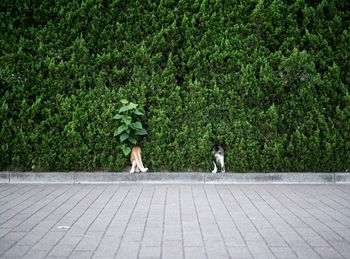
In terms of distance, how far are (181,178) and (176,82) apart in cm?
239

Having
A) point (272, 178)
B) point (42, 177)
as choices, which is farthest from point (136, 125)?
point (272, 178)

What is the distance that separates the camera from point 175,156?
966 centimetres

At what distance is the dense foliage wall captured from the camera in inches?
379

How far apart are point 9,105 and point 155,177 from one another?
3.98 metres

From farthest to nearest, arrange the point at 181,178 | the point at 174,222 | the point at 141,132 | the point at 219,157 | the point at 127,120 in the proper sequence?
1. the point at 219,157
2. the point at 141,132
3. the point at 181,178
4. the point at 127,120
5. the point at 174,222

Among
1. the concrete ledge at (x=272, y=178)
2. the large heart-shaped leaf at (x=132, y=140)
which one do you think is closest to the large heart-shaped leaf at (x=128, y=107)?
the large heart-shaped leaf at (x=132, y=140)

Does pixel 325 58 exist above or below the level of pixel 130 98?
above

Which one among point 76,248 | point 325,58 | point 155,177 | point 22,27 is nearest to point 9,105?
point 22,27

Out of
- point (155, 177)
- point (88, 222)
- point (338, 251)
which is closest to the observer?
point (338, 251)

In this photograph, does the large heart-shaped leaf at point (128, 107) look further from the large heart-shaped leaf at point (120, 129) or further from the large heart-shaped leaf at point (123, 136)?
the large heart-shaped leaf at point (123, 136)

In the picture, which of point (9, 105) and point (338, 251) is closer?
point (338, 251)

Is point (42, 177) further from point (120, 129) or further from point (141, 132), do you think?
point (141, 132)

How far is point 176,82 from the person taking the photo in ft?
32.5

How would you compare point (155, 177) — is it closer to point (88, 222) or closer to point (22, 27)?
point (88, 222)
